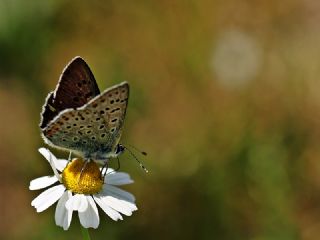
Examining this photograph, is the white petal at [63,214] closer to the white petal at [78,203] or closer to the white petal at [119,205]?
the white petal at [78,203]

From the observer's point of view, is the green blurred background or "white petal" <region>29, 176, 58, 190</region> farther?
the green blurred background

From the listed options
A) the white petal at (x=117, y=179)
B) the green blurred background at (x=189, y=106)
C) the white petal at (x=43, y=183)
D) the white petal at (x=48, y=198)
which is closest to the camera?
the white petal at (x=48, y=198)

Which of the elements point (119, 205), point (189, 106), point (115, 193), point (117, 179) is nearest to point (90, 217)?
point (119, 205)

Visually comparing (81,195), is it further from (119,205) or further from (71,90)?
(71,90)

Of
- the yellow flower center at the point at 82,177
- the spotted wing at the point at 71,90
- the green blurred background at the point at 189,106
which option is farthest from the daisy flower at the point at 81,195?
the green blurred background at the point at 189,106

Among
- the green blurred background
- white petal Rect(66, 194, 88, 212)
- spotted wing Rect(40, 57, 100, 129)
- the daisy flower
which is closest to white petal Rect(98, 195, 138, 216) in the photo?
the daisy flower

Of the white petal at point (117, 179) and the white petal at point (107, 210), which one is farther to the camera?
the white petal at point (117, 179)

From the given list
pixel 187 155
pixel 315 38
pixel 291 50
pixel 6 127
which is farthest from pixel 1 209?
pixel 315 38

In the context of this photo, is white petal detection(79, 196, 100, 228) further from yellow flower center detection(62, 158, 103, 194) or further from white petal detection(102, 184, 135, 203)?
white petal detection(102, 184, 135, 203)
